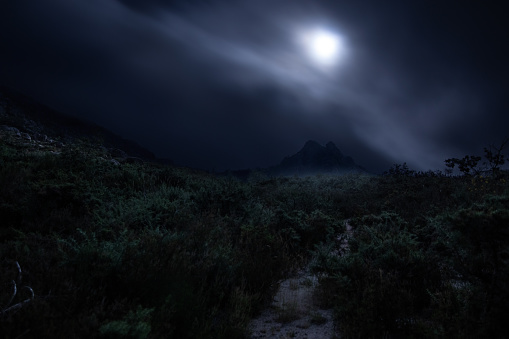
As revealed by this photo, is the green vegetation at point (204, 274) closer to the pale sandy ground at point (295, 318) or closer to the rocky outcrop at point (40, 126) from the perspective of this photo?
the pale sandy ground at point (295, 318)

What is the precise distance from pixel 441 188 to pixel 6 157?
2079cm

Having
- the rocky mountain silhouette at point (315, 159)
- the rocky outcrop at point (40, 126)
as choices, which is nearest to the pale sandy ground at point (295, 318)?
the rocky outcrop at point (40, 126)

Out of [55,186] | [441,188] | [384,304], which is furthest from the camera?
[441,188]

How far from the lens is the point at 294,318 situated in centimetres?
449

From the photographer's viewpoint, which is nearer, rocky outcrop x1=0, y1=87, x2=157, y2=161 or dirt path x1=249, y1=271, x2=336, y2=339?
dirt path x1=249, y1=271, x2=336, y2=339

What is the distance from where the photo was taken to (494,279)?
11.5ft

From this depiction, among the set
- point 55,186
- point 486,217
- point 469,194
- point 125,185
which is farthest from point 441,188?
point 55,186

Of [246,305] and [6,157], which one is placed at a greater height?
[6,157]

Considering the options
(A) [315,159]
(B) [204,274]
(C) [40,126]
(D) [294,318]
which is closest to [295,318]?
(D) [294,318]

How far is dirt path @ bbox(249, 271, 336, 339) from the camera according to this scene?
158 inches

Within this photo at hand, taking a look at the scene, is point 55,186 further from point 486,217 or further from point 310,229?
point 486,217

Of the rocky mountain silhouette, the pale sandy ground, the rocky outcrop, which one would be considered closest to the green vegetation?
the pale sandy ground

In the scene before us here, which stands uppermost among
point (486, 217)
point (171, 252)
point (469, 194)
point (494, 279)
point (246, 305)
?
point (469, 194)

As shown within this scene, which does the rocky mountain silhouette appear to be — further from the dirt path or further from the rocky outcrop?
the dirt path
